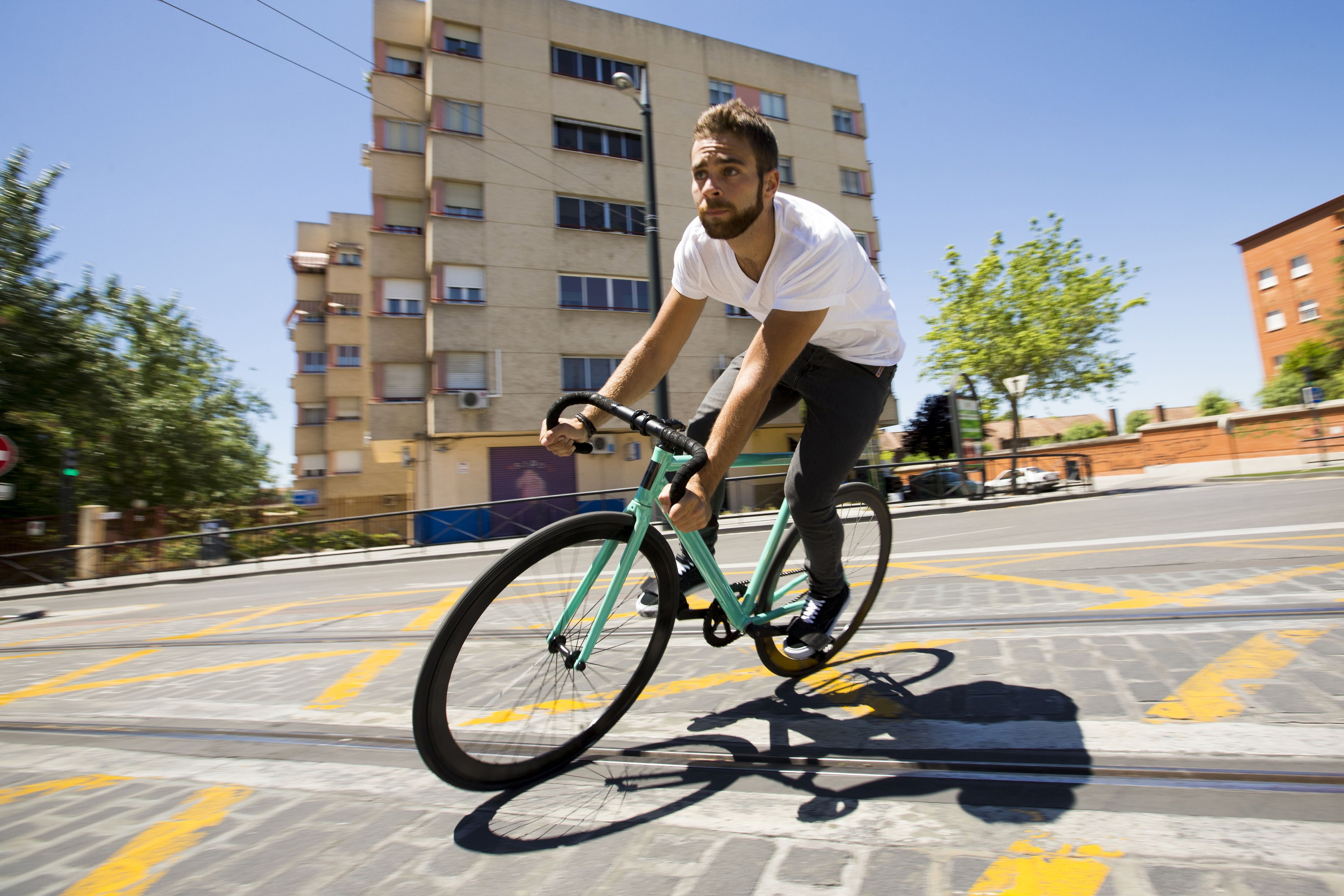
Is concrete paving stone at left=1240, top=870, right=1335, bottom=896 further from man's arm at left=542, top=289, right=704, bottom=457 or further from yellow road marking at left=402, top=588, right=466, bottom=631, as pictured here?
yellow road marking at left=402, top=588, right=466, bottom=631

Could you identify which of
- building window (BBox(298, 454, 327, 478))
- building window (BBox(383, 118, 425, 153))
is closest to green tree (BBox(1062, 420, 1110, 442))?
building window (BBox(383, 118, 425, 153))

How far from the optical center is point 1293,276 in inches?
1606

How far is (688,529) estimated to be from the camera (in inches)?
68.6

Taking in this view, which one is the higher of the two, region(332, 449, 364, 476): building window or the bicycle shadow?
region(332, 449, 364, 476): building window

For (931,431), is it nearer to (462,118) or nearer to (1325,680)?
(462,118)

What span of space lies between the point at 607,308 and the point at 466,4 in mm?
11625

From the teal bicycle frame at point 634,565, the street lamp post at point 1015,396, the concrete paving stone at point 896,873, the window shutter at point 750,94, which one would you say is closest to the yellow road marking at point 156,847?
the teal bicycle frame at point 634,565

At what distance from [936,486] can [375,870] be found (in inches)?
768

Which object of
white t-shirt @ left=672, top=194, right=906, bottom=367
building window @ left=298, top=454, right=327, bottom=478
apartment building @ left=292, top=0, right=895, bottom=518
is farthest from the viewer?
building window @ left=298, top=454, right=327, bottom=478

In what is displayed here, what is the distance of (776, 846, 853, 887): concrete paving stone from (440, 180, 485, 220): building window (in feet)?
80.0

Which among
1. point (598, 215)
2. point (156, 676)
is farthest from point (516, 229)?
point (156, 676)

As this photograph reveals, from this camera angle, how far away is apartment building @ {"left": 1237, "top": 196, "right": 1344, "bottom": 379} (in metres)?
37.7

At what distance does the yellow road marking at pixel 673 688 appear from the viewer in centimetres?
187

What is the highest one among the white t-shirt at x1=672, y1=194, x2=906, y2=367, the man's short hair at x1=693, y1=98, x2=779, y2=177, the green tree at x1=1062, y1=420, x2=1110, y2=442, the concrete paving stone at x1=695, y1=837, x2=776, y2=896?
the green tree at x1=1062, y1=420, x2=1110, y2=442
